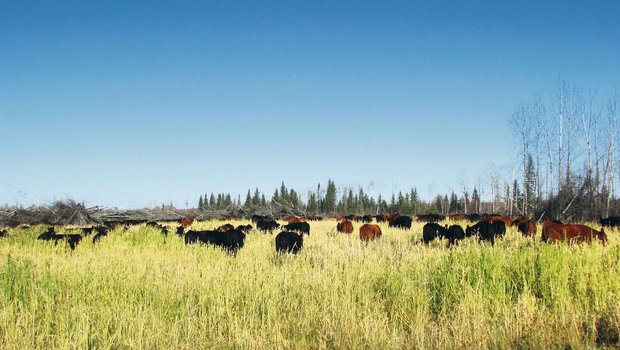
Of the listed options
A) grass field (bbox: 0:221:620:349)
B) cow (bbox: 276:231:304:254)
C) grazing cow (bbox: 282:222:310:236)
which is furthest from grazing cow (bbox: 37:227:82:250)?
grazing cow (bbox: 282:222:310:236)

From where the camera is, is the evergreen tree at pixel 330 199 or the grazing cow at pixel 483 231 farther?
the evergreen tree at pixel 330 199

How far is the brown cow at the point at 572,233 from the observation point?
1034 cm

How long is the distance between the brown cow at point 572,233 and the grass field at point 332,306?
335 centimetres

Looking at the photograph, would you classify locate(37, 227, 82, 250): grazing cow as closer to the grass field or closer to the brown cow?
the grass field

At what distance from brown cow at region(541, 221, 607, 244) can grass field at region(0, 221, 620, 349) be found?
11.0 ft

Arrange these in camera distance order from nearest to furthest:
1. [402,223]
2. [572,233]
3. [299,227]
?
[572,233], [299,227], [402,223]

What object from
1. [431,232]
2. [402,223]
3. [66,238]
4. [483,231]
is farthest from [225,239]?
[402,223]

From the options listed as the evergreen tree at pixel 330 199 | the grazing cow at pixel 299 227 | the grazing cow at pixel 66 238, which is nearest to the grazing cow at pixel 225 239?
the grazing cow at pixel 66 238

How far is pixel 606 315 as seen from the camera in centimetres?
465

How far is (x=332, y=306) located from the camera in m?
5.68

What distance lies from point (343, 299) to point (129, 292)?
10.5ft

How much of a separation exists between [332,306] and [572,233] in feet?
26.9

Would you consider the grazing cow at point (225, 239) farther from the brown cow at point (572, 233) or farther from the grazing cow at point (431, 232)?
the brown cow at point (572, 233)

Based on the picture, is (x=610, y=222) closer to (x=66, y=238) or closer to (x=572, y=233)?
(x=572, y=233)
